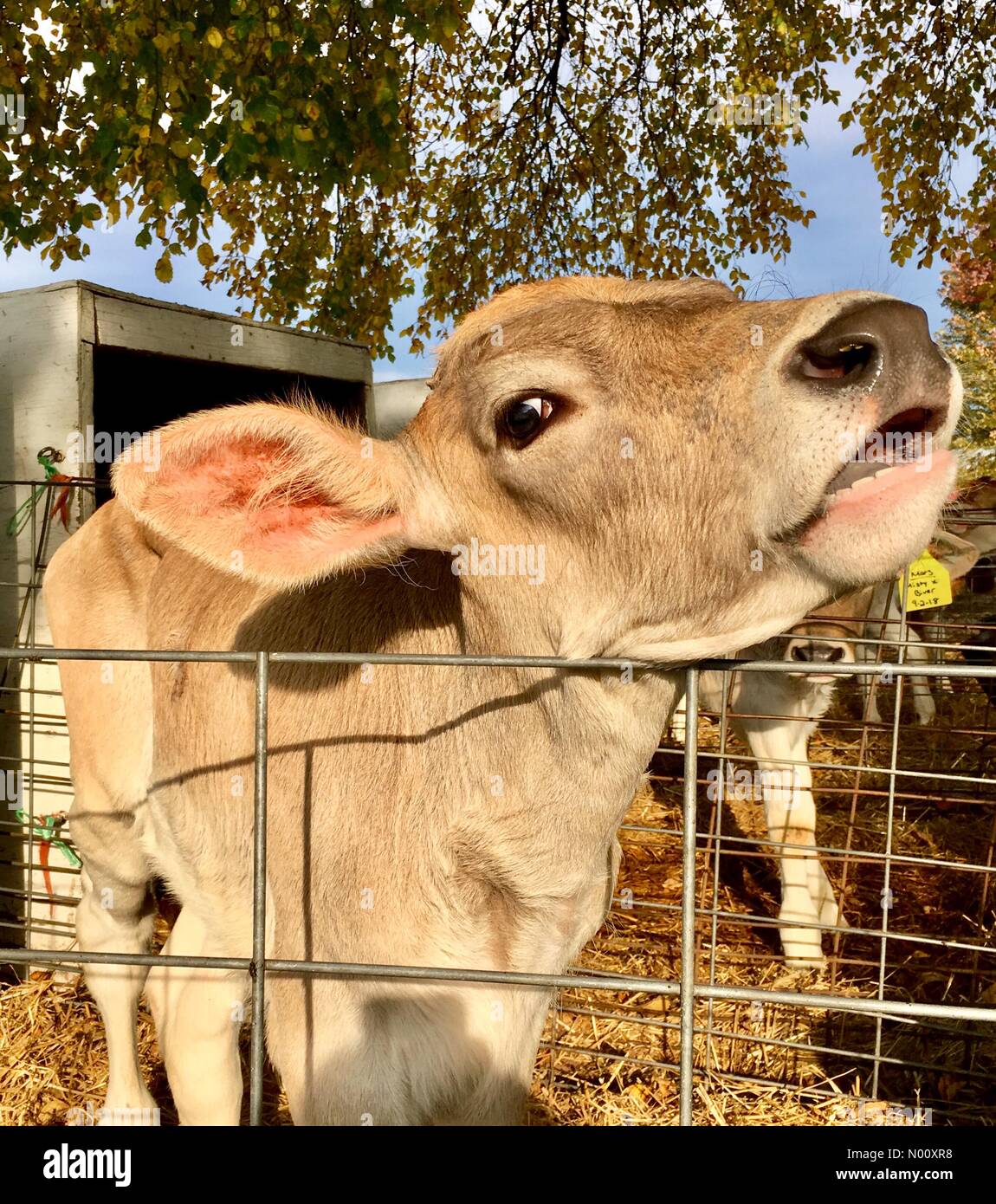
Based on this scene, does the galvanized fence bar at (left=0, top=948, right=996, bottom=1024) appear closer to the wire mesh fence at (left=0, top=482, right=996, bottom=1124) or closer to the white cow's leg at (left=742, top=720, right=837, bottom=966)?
the wire mesh fence at (left=0, top=482, right=996, bottom=1124)

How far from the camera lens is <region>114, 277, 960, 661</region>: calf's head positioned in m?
1.85

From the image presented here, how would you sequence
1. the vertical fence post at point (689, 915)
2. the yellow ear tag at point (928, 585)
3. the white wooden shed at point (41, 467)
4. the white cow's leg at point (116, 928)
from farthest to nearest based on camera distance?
the white wooden shed at point (41, 467)
the yellow ear tag at point (928, 585)
the white cow's leg at point (116, 928)
the vertical fence post at point (689, 915)

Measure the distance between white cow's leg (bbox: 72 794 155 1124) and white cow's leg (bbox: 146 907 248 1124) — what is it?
0.70 metres

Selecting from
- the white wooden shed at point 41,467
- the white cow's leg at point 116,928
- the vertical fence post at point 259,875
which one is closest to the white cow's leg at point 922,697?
the white wooden shed at point 41,467

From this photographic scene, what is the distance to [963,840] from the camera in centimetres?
695

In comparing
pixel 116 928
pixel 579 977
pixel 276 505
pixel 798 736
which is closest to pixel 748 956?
pixel 798 736

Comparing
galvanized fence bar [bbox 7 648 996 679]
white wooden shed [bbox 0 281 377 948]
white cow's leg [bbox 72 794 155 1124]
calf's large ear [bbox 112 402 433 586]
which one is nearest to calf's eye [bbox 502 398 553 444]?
calf's large ear [bbox 112 402 433 586]

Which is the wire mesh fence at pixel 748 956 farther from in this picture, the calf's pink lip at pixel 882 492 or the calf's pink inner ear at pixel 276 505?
the calf's pink lip at pixel 882 492

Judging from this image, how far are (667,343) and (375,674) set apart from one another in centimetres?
113

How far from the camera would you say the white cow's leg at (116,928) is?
13.0 feet

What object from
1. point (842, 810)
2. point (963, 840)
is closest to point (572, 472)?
point (963, 840)

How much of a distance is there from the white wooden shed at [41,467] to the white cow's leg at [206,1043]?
1.69 metres

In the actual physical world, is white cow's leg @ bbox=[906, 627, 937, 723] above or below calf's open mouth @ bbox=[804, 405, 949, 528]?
below

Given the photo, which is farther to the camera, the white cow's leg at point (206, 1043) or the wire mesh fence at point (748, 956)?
the wire mesh fence at point (748, 956)
